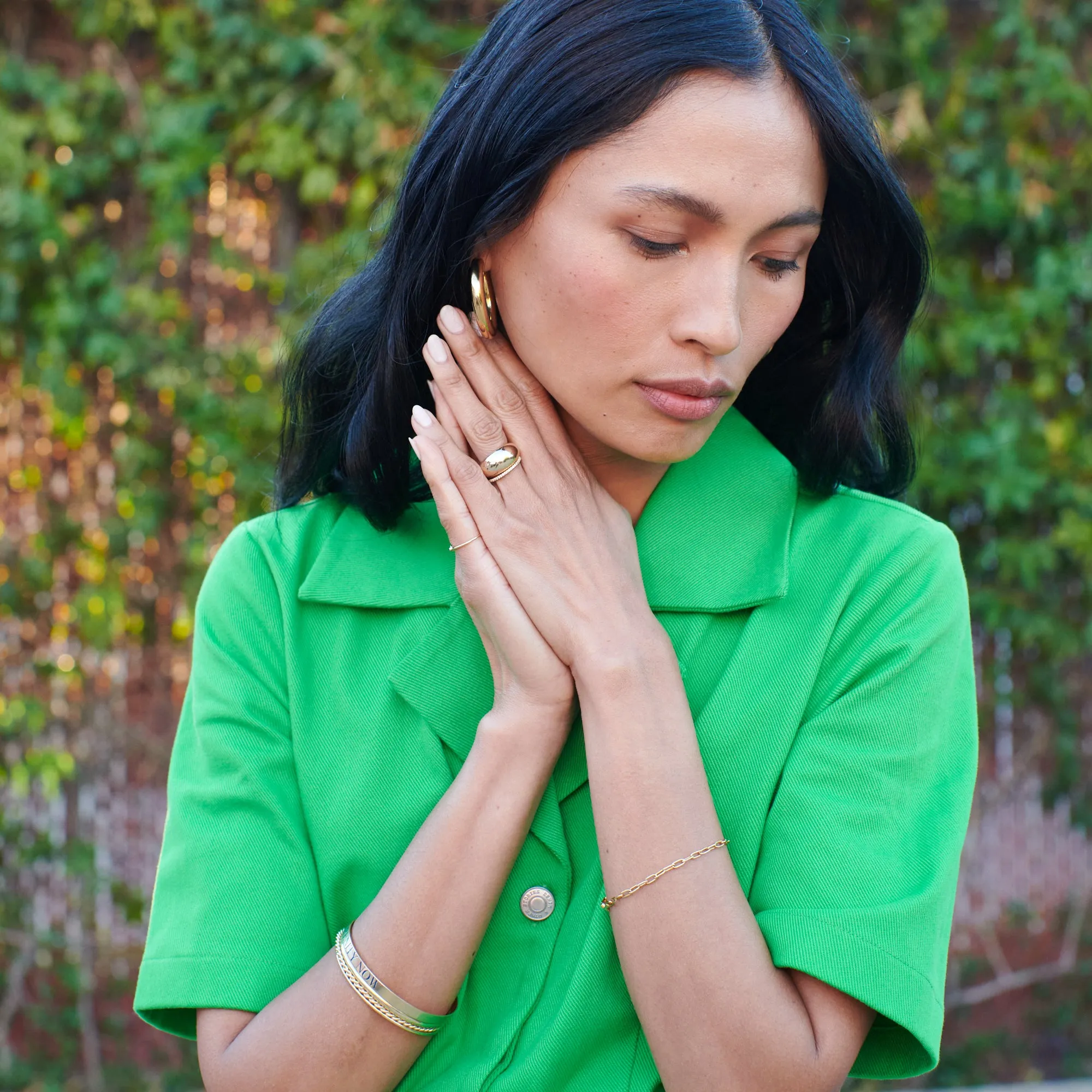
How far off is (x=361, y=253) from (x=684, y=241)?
249 cm

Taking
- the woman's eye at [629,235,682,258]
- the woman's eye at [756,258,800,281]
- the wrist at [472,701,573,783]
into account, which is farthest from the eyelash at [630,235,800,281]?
the wrist at [472,701,573,783]

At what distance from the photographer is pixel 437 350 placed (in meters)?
1.65

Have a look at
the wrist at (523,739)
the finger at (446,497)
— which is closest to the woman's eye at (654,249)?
the finger at (446,497)

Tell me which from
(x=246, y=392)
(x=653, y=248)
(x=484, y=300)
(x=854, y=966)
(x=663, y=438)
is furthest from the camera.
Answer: (x=246, y=392)

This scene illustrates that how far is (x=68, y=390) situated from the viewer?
148 inches

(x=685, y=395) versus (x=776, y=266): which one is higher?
(x=776, y=266)

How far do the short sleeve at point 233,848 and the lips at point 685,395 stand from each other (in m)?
0.58

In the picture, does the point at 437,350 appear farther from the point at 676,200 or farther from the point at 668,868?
the point at 668,868

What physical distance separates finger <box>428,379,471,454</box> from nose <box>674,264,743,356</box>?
0.35 meters

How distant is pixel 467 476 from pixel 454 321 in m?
0.22

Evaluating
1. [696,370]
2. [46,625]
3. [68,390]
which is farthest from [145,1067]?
[696,370]

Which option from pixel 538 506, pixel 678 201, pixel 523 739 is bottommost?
pixel 523 739

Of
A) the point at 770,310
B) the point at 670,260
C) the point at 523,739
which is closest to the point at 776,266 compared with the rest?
the point at 770,310

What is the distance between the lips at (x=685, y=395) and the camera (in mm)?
1486
